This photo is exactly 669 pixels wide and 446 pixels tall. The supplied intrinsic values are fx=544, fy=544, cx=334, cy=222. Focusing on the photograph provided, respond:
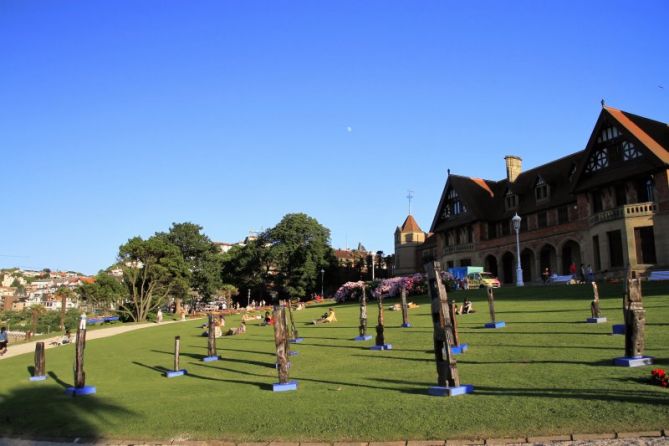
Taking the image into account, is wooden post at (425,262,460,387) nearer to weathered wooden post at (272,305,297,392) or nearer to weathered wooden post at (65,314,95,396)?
weathered wooden post at (272,305,297,392)

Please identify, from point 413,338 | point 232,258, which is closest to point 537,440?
point 413,338

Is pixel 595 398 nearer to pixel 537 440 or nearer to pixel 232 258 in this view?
pixel 537 440

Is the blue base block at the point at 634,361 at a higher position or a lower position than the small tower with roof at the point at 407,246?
A: lower

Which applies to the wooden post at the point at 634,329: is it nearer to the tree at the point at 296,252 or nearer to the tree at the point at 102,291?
the tree at the point at 102,291

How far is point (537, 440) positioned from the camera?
7.25 m

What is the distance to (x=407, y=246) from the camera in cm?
8425

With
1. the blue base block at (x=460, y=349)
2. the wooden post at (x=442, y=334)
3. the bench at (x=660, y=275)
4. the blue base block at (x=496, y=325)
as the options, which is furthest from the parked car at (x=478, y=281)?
the wooden post at (x=442, y=334)

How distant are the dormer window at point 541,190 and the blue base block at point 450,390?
46360 mm

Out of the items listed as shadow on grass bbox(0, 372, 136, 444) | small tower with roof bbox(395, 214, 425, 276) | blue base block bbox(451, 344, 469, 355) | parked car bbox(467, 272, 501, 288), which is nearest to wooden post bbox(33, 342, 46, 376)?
shadow on grass bbox(0, 372, 136, 444)

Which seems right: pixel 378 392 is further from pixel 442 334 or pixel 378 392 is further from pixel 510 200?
pixel 510 200

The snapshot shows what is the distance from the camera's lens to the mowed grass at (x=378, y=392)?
830 cm

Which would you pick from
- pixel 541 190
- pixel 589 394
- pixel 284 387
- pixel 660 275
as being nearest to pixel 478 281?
pixel 660 275

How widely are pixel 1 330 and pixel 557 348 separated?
1263 inches

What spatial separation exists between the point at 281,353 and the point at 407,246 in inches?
2846
